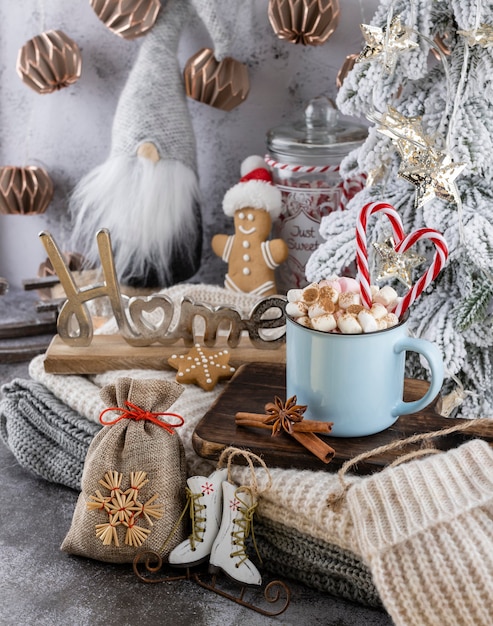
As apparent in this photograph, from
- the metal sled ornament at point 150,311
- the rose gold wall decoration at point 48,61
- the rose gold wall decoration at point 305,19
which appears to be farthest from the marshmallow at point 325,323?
the rose gold wall decoration at point 48,61

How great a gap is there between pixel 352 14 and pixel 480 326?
0.55 metres

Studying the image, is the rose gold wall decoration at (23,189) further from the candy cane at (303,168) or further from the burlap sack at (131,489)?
the burlap sack at (131,489)

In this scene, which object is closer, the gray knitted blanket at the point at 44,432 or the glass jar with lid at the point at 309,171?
the gray knitted blanket at the point at 44,432

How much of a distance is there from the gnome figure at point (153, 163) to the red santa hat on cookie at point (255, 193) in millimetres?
79

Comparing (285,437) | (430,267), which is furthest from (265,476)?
(430,267)

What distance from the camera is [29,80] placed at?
126cm

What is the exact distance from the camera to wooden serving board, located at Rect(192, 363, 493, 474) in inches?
29.3

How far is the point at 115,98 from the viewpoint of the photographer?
4.40 feet

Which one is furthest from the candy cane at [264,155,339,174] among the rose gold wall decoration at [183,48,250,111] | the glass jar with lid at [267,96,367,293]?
the rose gold wall decoration at [183,48,250,111]

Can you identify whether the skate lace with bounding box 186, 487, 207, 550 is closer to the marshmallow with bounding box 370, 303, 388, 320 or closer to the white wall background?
the marshmallow with bounding box 370, 303, 388, 320

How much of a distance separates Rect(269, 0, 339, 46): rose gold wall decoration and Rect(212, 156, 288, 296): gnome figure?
0.19 meters

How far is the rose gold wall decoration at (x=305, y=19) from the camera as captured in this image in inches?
Answer: 44.2

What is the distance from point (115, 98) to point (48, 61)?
5.3 inches

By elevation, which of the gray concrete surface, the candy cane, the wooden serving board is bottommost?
the gray concrete surface
